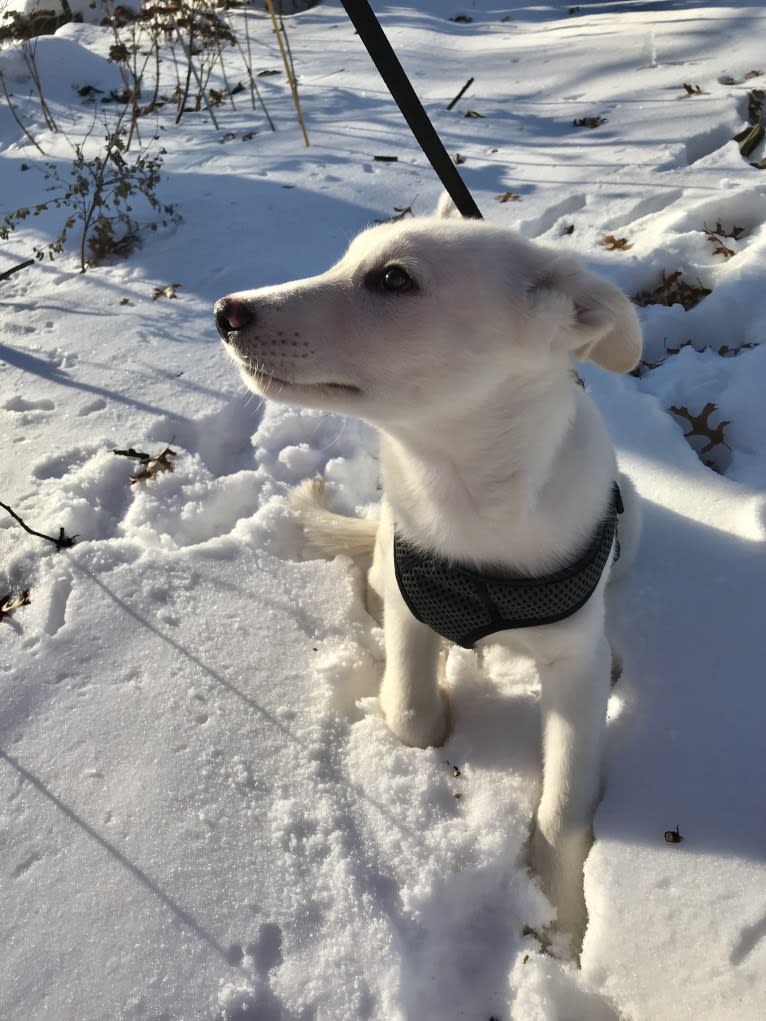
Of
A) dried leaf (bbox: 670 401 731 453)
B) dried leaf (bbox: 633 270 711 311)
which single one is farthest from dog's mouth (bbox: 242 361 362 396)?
dried leaf (bbox: 633 270 711 311)

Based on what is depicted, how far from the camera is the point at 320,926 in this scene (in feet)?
5.91

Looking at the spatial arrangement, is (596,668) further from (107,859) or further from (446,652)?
(107,859)

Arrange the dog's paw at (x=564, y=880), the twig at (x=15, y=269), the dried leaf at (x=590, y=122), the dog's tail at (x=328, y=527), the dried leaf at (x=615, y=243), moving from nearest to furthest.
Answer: the dog's paw at (x=564, y=880)
the dog's tail at (x=328, y=527)
the dried leaf at (x=615, y=243)
the twig at (x=15, y=269)
the dried leaf at (x=590, y=122)

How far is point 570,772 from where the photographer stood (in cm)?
195

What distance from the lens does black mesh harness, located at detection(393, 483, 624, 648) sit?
1854 mm

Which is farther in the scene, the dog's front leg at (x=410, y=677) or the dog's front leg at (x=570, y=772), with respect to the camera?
the dog's front leg at (x=410, y=677)

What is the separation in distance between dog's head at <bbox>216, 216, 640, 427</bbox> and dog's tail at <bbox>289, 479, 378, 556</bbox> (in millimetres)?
1010

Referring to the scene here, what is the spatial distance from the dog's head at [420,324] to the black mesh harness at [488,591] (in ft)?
1.48

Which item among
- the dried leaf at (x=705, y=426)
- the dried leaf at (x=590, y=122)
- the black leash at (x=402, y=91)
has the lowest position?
the dried leaf at (x=705, y=426)

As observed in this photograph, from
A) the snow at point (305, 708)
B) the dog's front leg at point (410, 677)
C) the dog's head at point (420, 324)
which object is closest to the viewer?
the dog's head at point (420, 324)

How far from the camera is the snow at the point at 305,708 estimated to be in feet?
5.62

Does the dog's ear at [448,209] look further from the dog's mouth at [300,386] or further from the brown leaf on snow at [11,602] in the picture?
the brown leaf on snow at [11,602]

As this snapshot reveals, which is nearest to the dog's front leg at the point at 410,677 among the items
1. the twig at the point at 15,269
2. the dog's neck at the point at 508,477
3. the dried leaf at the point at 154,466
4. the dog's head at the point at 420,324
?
the dog's neck at the point at 508,477

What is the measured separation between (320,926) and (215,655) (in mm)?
867
